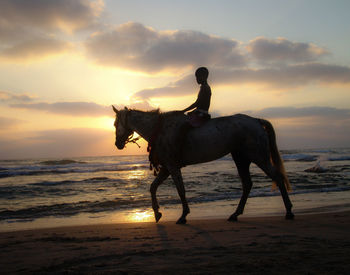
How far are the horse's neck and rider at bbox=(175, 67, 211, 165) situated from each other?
2.20 feet

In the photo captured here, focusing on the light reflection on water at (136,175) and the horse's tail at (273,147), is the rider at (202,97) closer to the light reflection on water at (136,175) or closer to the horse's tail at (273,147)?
the horse's tail at (273,147)

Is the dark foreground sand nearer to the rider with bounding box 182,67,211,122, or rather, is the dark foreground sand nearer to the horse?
the horse

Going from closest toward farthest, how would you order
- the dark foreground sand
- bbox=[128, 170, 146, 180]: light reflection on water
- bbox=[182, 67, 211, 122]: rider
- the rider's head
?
the dark foreground sand, bbox=[182, 67, 211, 122]: rider, the rider's head, bbox=[128, 170, 146, 180]: light reflection on water

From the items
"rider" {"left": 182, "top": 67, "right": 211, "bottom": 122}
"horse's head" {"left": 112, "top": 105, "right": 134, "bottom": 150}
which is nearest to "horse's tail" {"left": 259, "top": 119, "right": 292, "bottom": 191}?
"rider" {"left": 182, "top": 67, "right": 211, "bottom": 122}

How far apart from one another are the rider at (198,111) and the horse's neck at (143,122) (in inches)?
26.4

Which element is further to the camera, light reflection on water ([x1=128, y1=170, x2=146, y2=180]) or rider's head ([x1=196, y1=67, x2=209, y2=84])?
light reflection on water ([x1=128, y1=170, x2=146, y2=180])

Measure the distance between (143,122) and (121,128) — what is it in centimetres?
56

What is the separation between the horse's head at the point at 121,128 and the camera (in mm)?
7145

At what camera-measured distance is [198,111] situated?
657 cm

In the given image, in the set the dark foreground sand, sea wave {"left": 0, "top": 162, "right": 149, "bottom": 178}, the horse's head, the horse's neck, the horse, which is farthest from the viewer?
sea wave {"left": 0, "top": 162, "right": 149, "bottom": 178}

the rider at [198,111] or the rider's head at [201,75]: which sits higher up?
the rider's head at [201,75]

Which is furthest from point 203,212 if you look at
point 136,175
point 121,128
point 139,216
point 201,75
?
point 136,175

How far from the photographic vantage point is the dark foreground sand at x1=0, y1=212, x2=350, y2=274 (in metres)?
3.19

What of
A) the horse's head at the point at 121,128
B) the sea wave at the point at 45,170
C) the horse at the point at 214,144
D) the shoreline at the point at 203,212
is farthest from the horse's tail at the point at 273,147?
the sea wave at the point at 45,170
